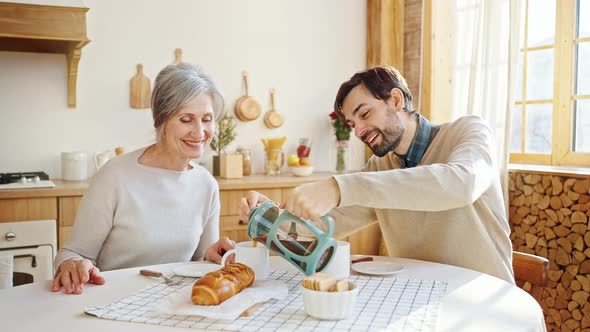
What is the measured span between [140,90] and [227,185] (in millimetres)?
850

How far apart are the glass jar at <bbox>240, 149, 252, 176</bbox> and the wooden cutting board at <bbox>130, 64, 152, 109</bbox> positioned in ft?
2.15

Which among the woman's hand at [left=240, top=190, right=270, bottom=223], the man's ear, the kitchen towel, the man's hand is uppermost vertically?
the man's ear

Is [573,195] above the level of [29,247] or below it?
above

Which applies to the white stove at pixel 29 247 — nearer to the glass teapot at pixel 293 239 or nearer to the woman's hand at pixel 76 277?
the woman's hand at pixel 76 277

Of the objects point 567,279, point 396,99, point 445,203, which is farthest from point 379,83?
point 567,279

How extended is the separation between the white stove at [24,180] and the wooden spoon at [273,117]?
4.68ft

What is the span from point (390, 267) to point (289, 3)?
2807 mm

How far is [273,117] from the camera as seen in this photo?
391cm

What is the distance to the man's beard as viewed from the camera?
1938mm

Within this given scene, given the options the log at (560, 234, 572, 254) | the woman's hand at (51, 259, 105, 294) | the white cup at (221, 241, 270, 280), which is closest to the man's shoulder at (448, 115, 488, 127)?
the white cup at (221, 241, 270, 280)

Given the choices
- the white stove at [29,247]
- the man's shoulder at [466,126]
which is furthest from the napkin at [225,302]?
the white stove at [29,247]

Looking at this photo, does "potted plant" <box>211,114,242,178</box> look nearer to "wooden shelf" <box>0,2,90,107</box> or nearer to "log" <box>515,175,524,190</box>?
"wooden shelf" <box>0,2,90,107</box>

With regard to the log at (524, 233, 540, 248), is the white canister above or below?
above

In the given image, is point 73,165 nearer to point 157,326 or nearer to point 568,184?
Answer: point 157,326
